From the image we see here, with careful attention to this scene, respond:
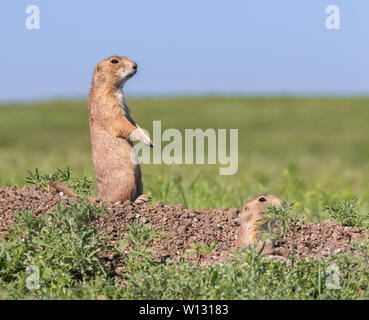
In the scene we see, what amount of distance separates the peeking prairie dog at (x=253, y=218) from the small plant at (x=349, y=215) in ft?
2.42

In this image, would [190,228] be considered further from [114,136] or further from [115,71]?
[115,71]

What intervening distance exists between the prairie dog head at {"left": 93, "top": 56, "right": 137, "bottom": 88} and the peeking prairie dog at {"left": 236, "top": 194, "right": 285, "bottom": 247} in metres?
1.66

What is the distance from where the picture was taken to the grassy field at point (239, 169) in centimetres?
398

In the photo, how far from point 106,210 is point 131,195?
43cm

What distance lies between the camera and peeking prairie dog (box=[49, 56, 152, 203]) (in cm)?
525

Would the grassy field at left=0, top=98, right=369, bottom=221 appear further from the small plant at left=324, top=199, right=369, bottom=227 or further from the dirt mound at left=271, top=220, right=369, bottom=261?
the dirt mound at left=271, top=220, right=369, bottom=261

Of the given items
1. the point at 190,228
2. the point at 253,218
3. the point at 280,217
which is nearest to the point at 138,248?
the point at 190,228

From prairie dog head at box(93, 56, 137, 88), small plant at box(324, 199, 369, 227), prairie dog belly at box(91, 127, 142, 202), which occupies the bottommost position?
small plant at box(324, 199, 369, 227)

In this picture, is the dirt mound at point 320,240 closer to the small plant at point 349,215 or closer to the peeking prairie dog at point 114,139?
the small plant at point 349,215

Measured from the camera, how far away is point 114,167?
206 inches

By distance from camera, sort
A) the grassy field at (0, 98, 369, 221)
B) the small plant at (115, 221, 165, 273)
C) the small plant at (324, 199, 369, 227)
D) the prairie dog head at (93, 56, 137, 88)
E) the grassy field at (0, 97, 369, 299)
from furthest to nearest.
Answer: the grassy field at (0, 98, 369, 221) < the prairie dog head at (93, 56, 137, 88) < the small plant at (324, 199, 369, 227) < the small plant at (115, 221, 165, 273) < the grassy field at (0, 97, 369, 299)

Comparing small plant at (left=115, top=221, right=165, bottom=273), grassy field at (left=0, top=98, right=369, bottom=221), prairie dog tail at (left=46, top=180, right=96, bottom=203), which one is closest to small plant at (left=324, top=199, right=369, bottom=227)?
grassy field at (left=0, top=98, right=369, bottom=221)
